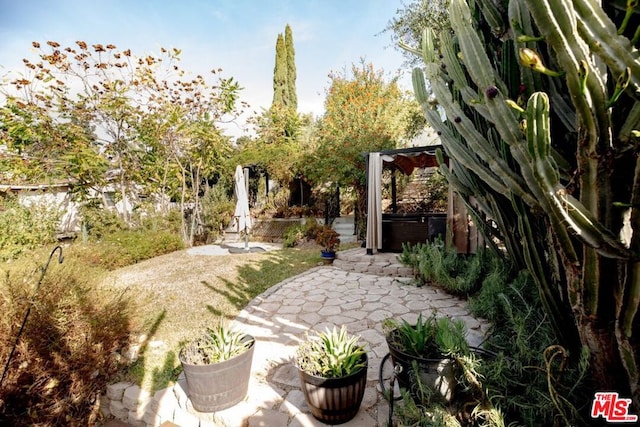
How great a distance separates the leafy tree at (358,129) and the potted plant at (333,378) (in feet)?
22.8

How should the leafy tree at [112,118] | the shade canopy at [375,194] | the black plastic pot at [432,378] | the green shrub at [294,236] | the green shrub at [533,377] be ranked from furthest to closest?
the green shrub at [294,236] < the leafy tree at [112,118] < the shade canopy at [375,194] < the black plastic pot at [432,378] < the green shrub at [533,377]

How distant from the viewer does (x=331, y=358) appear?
2.32 meters

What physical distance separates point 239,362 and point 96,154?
9.89 meters

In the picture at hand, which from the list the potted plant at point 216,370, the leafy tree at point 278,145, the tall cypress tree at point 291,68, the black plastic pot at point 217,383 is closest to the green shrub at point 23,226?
the leafy tree at point 278,145

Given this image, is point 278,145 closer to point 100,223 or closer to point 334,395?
point 100,223

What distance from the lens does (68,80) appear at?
28.6 ft

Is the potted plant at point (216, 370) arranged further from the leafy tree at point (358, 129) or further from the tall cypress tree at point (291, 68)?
the tall cypress tree at point (291, 68)

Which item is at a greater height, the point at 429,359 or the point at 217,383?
the point at 429,359

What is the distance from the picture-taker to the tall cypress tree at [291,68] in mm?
19016

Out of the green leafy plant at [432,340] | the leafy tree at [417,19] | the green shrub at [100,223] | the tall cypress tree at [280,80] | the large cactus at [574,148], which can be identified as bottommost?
the green leafy plant at [432,340]

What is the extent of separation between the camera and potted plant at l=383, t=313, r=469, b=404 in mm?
2092

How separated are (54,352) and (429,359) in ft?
11.5

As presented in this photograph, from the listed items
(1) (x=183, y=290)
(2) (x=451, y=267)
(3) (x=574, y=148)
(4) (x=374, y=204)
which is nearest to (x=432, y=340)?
(3) (x=574, y=148)

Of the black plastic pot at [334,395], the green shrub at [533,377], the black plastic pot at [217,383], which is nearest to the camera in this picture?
the green shrub at [533,377]
